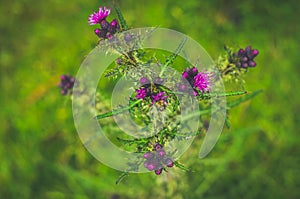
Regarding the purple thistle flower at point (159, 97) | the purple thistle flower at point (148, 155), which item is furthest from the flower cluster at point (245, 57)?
the purple thistle flower at point (148, 155)

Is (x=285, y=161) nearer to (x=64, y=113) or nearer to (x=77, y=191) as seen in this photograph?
(x=77, y=191)

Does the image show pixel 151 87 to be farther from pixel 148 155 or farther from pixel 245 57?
pixel 245 57

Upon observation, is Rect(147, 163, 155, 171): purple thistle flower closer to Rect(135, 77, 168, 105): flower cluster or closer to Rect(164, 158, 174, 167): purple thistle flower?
Rect(164, 158, 174, 167): purple thistle flower

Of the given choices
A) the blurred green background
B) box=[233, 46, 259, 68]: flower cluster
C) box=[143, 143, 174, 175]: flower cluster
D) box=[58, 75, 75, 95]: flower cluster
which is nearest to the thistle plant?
box=[143, 143, 174, 175]: flower cluster

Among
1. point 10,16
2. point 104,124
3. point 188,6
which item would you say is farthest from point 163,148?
point 10,16

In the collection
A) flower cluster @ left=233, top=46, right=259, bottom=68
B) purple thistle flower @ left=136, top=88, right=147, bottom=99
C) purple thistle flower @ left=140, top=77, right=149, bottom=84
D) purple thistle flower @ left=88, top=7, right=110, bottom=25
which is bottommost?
purple thistle flower @ left=136, top=88, right=147, bottom=99

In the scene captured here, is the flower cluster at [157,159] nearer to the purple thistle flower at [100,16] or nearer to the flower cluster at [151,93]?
the flower cluster at [151,93]

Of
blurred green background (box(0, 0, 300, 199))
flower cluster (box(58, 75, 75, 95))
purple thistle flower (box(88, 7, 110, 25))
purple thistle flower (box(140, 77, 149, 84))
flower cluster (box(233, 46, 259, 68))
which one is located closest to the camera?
purple thistle flower (box(140, 77, 149, 84))
